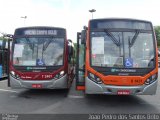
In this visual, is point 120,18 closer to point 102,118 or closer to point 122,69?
point 122,69

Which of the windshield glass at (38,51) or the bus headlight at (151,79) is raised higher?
the windshield glass at (38,51)

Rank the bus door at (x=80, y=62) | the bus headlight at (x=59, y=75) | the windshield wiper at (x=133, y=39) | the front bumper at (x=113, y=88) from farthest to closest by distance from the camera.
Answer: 1. the bus headlight at (x=59, y=75)
2. the bus door at (x=80, y=62)
3. the windshield wiper at (x=133, y=39)
4. the front bumper at (x=113, y=88)

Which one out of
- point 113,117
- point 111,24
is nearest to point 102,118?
point 113,117

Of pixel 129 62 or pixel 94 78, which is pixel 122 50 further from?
pixel 94 78

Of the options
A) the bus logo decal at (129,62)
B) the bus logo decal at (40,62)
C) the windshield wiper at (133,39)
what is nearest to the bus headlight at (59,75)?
the bus logo decal at (40,62)

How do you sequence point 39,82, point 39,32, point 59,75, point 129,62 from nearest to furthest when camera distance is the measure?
point 129,62
point 39,82
point 59,75
point 39,32

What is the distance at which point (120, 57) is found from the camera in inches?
348

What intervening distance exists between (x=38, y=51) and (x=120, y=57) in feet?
12.1

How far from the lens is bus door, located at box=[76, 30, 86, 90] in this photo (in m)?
9.47

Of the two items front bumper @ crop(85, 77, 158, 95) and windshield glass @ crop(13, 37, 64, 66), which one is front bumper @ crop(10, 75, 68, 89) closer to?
windshield glass @ crop(13, 37, 64, 66)

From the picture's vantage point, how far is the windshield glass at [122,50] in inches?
348

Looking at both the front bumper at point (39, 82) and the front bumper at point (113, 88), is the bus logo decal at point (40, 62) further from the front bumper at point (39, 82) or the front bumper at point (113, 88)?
the front bumper at point (113, 88)

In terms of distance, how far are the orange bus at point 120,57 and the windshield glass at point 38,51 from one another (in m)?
2.18

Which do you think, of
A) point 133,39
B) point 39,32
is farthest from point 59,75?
point 133,39
